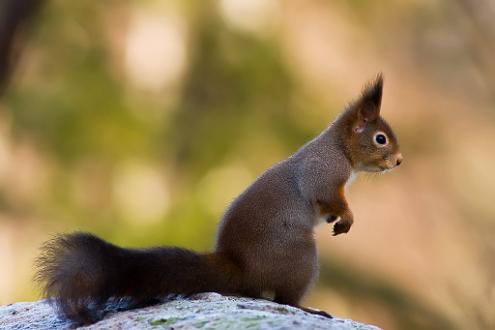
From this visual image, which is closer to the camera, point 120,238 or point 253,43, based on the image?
point 120,238

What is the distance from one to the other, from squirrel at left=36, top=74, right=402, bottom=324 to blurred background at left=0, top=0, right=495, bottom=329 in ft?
11.5

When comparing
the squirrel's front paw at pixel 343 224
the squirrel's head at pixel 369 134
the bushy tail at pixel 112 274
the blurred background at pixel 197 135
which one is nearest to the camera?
the bushy tail at pixel 112 274

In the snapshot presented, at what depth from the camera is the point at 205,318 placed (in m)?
2.66

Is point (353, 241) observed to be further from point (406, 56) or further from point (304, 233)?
point (304, 233)

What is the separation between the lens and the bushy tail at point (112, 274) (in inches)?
110

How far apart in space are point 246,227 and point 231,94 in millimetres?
4993

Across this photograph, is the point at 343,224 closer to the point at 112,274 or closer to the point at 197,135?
the point at 112,274

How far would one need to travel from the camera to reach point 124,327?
2.72 metres

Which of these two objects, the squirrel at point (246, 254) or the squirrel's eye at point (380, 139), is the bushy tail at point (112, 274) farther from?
the squirrel's eye at point (380, 139)

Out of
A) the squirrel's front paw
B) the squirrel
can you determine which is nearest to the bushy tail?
the squirrel

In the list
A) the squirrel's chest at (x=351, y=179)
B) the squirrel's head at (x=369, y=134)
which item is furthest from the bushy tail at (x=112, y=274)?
the squirrel's head at (x=369, y=134)

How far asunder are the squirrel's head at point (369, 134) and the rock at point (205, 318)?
2.59 feet

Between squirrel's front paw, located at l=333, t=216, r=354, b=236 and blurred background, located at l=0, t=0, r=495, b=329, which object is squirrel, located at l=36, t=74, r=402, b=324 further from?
blurred background, located at l=0, t=0, r=495, b=329

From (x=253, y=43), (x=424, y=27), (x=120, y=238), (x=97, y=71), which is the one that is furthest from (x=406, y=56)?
(x=120, y=238)
